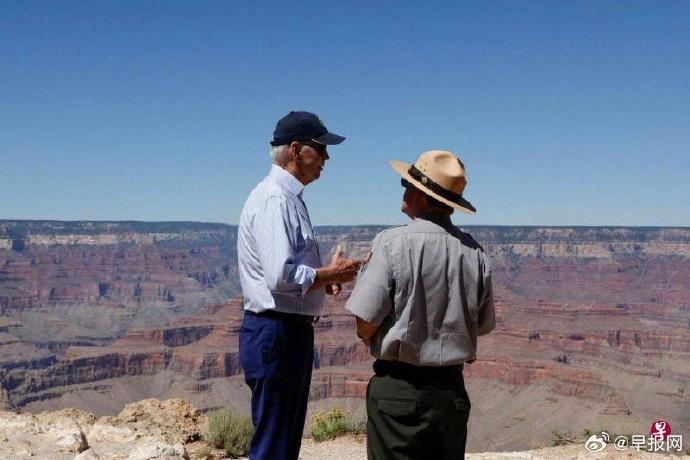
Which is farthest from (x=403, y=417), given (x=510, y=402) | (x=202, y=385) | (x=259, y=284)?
(x=202, y=385)

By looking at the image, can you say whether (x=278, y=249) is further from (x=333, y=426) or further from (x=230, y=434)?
(x=333, y=426)

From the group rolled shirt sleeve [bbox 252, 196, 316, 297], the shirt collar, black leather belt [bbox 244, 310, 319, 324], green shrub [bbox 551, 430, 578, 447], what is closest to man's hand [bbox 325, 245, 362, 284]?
rolled shirt sleeve [bbox 252, 196, 316, 297]

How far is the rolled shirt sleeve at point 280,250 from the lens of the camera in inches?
121

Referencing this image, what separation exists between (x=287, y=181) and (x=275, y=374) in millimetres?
937

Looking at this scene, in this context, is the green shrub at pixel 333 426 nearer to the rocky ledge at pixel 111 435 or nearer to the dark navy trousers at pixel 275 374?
the rocky ledge at pixel 111 435

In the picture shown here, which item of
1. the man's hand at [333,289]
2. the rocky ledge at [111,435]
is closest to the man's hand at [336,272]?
the man's hand at [333,289]

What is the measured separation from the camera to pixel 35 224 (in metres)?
163

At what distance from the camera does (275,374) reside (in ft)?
10.5

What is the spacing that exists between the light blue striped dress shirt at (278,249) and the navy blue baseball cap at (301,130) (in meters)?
0.17

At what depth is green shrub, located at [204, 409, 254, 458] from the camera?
22.1ft

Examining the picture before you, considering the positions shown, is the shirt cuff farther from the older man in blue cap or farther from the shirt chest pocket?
the shirt chest pocket

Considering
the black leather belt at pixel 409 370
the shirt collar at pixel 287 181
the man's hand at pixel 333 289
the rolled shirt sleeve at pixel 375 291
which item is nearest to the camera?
the rolled shirt sleeve at pixel 375 291

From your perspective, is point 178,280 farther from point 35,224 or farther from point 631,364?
point 631,364

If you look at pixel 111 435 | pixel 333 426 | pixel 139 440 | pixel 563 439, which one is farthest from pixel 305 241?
pixel 563 439
